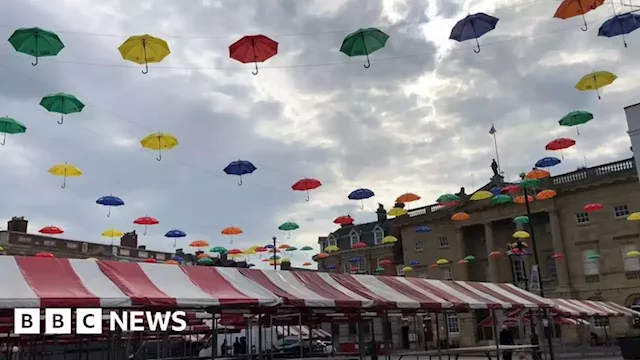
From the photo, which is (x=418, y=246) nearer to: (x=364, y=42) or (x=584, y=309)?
(x=584, y=309)

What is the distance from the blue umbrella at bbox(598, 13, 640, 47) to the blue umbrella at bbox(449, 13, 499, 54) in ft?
10.4

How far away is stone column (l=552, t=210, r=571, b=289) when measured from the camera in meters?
45.0

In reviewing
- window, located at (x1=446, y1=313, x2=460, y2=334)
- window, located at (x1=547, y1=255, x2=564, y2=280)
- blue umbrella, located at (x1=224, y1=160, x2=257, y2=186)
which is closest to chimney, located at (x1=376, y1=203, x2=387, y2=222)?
window, located at (x1=446, y1=313, x2=460, y2=334)

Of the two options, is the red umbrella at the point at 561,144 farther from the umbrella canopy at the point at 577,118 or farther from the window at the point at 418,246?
the window at the point at 418,246

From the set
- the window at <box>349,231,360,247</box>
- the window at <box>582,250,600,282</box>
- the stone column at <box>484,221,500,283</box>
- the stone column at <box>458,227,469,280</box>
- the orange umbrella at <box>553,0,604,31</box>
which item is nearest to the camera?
the orange umbrella at <box>553,0,604,31</box>

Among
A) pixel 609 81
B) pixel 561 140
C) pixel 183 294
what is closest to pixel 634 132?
pixel 609 81

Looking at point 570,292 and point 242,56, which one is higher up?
point 242,56

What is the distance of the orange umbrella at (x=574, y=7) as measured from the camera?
44.3 ft

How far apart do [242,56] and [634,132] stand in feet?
40.2

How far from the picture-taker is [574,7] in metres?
13.8

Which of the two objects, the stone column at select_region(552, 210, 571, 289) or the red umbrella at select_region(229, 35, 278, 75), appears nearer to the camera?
the red umbrella at select_region(229, 35, 278, 75)

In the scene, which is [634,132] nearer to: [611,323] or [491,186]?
[611,323]

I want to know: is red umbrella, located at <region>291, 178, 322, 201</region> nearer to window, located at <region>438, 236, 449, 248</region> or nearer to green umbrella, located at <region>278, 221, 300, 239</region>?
green umbrella, located at <region>278, 221, 300, 239</region>

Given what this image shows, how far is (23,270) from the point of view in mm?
11578
